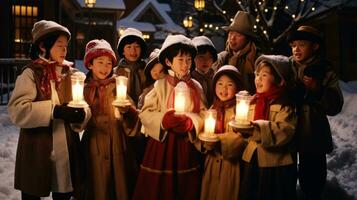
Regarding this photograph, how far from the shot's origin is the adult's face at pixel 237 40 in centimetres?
573

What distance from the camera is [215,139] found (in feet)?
13.7

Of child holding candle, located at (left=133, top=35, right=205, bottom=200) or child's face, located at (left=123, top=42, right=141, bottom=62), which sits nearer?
child holding candle, located at (left=133, top=35, right=205, bottom=200)

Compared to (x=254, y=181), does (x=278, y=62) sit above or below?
above

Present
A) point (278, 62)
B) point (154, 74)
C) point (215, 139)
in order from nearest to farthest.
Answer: point (215, 139) < point (278, 62) < point (154, 74)

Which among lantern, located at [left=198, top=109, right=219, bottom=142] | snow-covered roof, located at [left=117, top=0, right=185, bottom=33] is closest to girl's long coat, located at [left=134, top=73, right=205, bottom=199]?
lantern, located at [left=198, top=109, right=219, bottom=142]

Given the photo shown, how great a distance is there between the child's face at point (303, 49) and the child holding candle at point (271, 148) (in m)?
0.63

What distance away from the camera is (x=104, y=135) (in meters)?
4.80

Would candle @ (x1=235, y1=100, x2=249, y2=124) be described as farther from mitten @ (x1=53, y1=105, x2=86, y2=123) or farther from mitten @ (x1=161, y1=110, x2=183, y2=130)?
mitten @ (x1=53, y1=105, x2=86, y2=123)

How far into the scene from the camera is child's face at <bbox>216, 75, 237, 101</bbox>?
4648 millimetres

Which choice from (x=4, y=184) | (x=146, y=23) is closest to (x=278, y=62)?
(x=4, y=184)

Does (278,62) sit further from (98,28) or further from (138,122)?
(98,28)

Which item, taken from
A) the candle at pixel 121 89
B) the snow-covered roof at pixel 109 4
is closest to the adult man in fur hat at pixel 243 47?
the candle at pixel 121 89

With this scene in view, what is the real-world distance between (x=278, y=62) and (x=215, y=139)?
3.66ft

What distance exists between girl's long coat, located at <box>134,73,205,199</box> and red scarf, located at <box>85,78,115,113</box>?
54 cm
